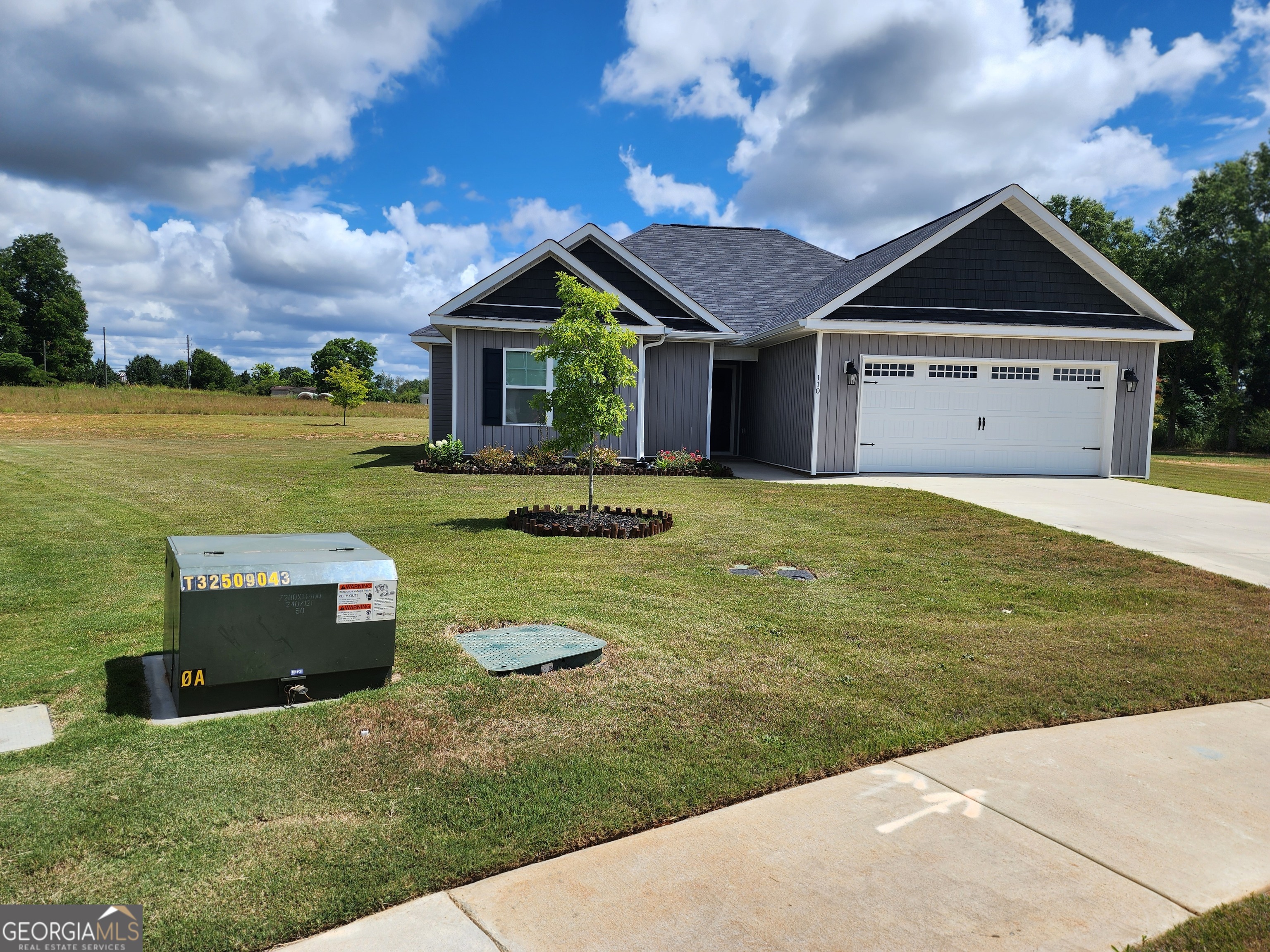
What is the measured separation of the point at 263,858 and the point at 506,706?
148cm

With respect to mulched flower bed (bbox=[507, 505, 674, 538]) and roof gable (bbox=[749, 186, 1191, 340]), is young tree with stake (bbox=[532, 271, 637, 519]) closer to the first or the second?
mulched flower bed (bbox=[507, 505, 674, 538])

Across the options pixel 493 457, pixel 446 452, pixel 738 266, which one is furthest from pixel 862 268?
pixel 446 452

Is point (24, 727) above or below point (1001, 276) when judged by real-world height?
below

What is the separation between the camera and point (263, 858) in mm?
2723

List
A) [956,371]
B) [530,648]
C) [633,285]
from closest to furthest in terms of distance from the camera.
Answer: [530,648]
[956,371]
[633,285]

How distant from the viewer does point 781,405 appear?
17.3 m

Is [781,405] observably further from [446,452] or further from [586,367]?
[586,367]

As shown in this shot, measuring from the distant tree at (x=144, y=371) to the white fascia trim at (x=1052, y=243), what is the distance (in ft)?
311

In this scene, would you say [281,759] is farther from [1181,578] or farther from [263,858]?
[1181,578]

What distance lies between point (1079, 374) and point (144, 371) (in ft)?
326

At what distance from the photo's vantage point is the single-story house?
1533 cm

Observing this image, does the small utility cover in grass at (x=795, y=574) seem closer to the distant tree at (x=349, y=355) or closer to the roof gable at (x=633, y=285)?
the roof gable at (x=633, y=285)

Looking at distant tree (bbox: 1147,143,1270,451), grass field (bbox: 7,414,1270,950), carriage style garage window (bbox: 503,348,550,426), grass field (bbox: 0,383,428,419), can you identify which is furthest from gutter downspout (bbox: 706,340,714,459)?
grass field (bbox: 0,383,428,419)

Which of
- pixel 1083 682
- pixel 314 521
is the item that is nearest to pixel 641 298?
pixel 314 521
